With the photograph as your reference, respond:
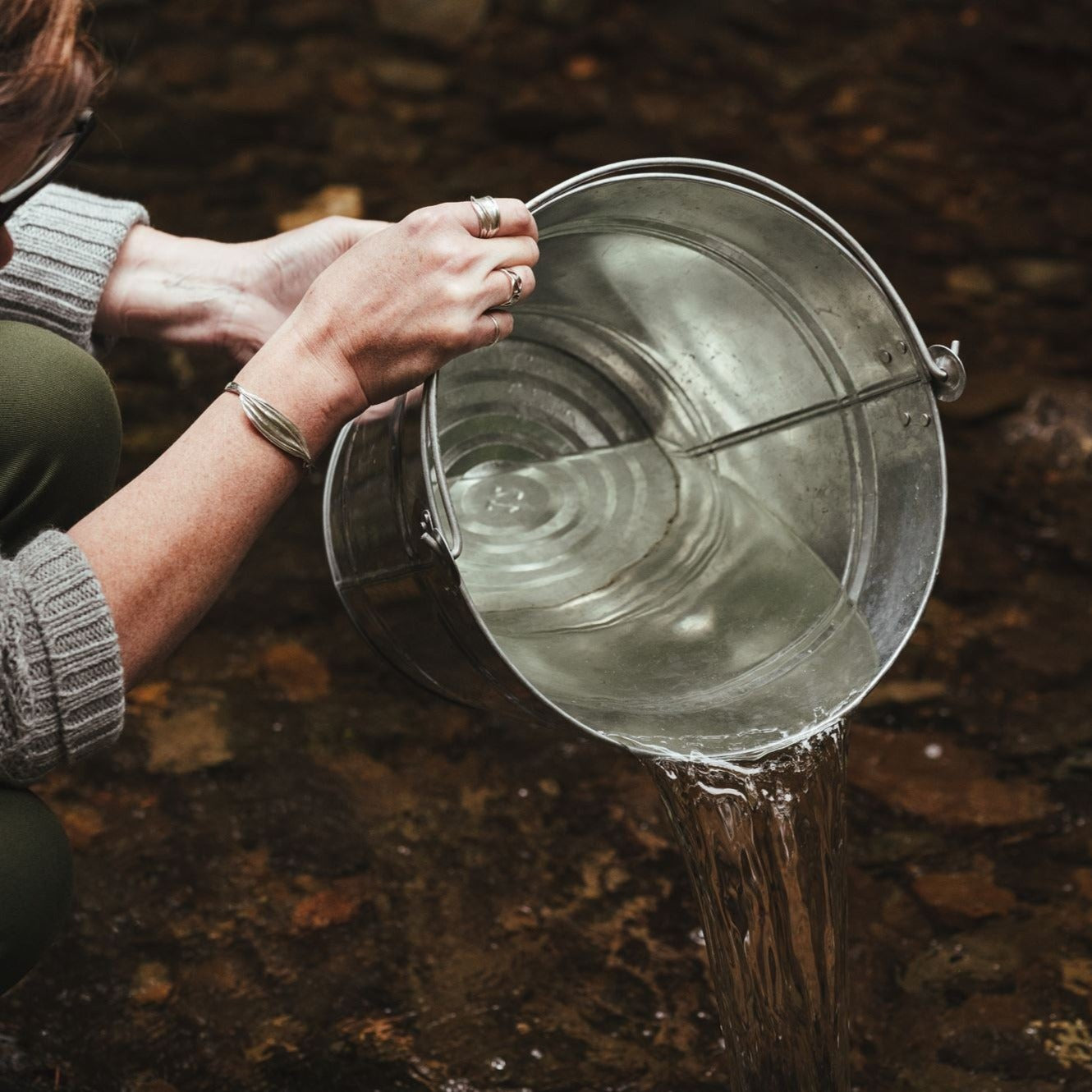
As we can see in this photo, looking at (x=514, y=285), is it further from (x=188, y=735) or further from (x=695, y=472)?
(x=188, y=735)

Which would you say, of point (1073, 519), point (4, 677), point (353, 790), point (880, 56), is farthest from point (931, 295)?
point (4, 677)

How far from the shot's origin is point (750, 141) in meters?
2.52

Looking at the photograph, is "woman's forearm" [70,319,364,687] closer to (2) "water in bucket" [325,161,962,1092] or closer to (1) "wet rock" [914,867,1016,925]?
(2) "water in bucket" [325,161,962,1092]

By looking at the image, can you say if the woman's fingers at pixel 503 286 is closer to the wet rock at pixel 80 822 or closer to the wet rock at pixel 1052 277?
the wet rock at pixel 80 822

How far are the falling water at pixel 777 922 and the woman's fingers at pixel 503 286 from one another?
366mm

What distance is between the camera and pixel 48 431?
0.93 metres

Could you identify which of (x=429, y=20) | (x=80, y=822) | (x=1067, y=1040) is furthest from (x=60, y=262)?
(x=429, y=20)

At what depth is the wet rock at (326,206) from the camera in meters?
2.26

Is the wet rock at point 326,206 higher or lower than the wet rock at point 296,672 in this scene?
higher

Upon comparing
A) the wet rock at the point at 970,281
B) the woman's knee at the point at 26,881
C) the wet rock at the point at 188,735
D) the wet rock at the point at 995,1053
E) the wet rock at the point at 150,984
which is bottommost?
the wet rock at the point at 188,735

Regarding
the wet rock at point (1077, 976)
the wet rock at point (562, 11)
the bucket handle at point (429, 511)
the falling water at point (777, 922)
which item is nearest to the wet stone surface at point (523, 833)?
the wet rock at point (1077, 976)

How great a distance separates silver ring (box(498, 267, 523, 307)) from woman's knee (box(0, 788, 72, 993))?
44cm

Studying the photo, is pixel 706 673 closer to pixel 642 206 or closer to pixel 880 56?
pixel 642 206

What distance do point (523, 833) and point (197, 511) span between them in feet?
2.01
